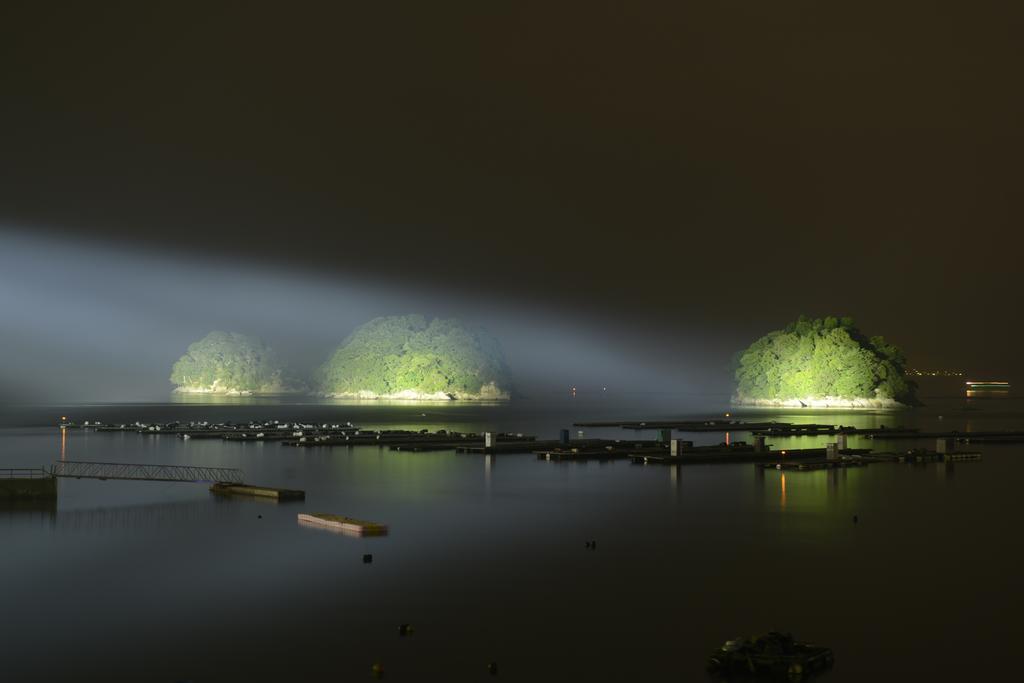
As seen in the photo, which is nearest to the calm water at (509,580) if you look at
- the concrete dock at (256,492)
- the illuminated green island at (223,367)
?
the concrete dock at (256,492)

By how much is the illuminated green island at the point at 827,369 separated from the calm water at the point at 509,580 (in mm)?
83657

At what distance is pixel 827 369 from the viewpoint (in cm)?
11650

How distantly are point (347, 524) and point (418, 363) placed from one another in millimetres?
119800

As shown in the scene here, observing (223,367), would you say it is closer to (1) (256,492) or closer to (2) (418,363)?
(2) (418,363)

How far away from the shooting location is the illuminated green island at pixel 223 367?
179625 millimetres

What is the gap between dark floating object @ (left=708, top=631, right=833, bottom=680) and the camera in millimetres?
13148

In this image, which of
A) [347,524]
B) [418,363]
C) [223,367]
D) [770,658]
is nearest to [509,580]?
[347,524]

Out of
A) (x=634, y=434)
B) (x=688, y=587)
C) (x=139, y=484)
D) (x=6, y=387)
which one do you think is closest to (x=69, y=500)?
(x=139, y=484)

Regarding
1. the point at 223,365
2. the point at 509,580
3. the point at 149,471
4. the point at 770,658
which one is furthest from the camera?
the point at 223,365

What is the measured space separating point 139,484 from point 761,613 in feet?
73.7

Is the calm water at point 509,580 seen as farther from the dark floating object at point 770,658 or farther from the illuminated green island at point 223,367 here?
the illuminated green island at point 223,367

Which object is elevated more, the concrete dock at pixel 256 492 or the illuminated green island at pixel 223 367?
the illuminated green island at pixel 223 367

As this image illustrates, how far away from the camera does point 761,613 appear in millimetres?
16484

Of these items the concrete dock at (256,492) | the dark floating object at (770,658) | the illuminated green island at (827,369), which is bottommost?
the dark floating object at (770,658)
